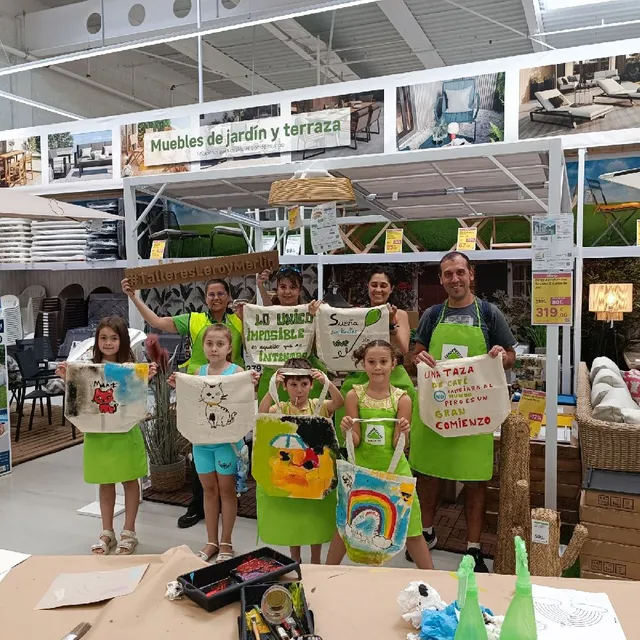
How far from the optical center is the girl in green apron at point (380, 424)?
2861 millimetres

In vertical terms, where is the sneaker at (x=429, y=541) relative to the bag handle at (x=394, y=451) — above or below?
below

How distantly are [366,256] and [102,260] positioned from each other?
3.97 m

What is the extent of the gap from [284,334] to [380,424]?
0.87 meters

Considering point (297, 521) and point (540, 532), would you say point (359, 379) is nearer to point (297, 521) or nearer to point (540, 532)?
point (297, 521)

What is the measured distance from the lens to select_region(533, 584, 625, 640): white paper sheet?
61.9 inches

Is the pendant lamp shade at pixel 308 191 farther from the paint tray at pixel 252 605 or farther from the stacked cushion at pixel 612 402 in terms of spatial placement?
the paint tray at pixel 252 605

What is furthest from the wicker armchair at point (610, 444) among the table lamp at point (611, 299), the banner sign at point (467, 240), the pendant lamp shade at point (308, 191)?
the table lamp at point (611, 299)

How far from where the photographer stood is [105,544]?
148 inches

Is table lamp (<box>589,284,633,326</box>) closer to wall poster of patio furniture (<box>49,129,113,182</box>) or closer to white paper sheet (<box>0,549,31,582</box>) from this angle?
wall poster of patio furniture (<box>49,129,113,182</box>)

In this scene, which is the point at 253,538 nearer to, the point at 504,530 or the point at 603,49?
the point at 504,530

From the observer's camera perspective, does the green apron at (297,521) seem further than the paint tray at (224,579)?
Yes

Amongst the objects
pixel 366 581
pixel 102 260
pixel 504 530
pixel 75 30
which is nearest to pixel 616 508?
pixel 504 530

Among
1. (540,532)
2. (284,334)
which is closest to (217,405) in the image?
(284,334)

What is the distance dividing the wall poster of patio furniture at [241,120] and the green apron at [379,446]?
460 centimetres
